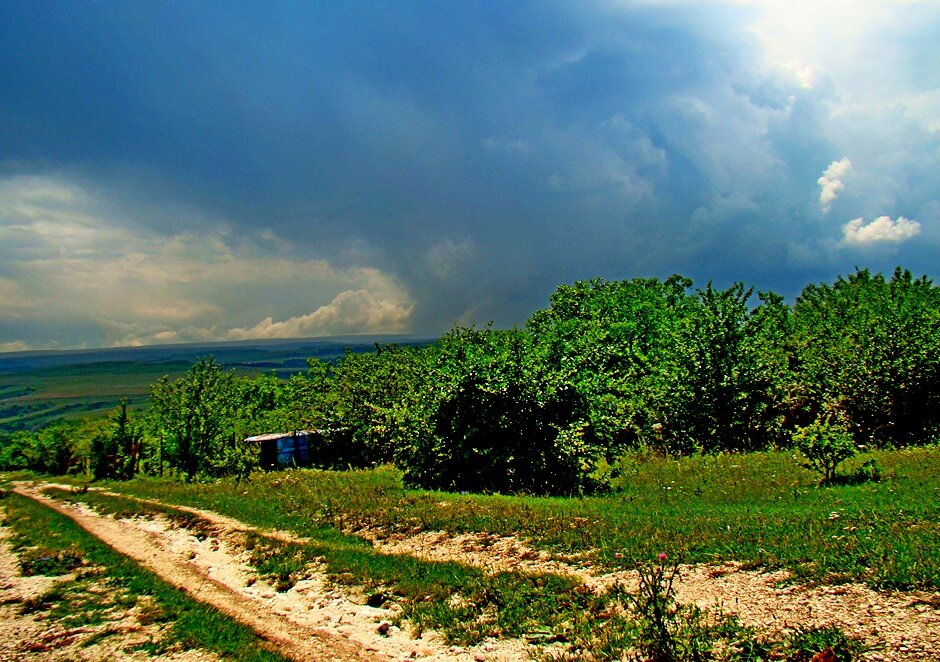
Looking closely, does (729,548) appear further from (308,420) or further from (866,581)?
(308,420)

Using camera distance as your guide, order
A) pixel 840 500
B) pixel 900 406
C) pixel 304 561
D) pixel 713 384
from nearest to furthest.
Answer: pixel 304 561 < pixel 840 500 < pixel 900 406 < pixel 713 384

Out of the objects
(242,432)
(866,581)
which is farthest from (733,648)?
(242,432)

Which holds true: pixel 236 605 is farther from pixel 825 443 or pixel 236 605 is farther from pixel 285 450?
pixel 285 450

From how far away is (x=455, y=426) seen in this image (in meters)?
20.6

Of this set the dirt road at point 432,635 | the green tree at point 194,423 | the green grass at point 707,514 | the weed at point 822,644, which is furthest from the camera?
the green tree at point 194,423

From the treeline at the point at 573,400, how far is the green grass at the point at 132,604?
10204mm

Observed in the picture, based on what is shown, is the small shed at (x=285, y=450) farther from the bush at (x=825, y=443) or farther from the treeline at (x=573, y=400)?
the bush at (x=825, y=443)

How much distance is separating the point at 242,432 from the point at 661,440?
27968mm

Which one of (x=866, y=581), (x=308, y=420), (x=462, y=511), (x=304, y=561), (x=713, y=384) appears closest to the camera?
(x=866, y=581)

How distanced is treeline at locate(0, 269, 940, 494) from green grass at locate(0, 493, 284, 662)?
1020 cm

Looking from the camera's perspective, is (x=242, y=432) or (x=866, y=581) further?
(x=242, y=432)

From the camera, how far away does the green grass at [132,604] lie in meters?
8.16

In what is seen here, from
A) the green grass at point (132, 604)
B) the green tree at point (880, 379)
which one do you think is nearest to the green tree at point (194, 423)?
the green grass at point (132, 604)

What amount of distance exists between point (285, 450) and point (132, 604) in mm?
29863
